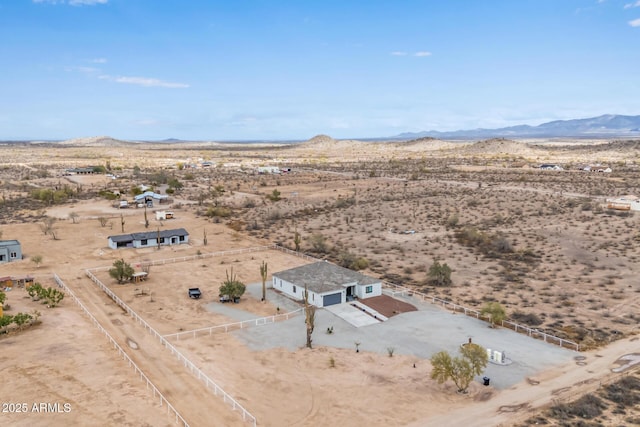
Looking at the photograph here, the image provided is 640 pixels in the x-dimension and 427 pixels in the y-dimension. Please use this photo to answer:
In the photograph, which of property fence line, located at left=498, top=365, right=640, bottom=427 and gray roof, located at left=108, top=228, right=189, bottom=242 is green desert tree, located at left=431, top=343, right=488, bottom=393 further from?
gray roof, located at left=108, top=228, right=189, bottom=242

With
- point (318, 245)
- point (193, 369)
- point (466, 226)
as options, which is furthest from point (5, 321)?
point (466, 226)

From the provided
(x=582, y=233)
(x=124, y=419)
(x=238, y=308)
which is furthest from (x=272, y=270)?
(x=582, y=233)

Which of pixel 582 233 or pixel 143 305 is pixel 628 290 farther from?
pixel 143 305

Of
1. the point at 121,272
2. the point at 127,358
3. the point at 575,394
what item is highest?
the point at 121,272

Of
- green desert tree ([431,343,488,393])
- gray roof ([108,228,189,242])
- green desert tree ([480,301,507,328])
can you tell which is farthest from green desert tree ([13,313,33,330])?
green desert tree ([480,301,507,328])

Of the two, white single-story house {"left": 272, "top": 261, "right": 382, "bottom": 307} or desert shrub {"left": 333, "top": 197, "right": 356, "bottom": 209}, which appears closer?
white single-story house {"left": 272, "top": 261, "right": 382, "bottom": 307}

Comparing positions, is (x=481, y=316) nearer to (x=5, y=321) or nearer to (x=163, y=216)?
(x=5, y=321)
